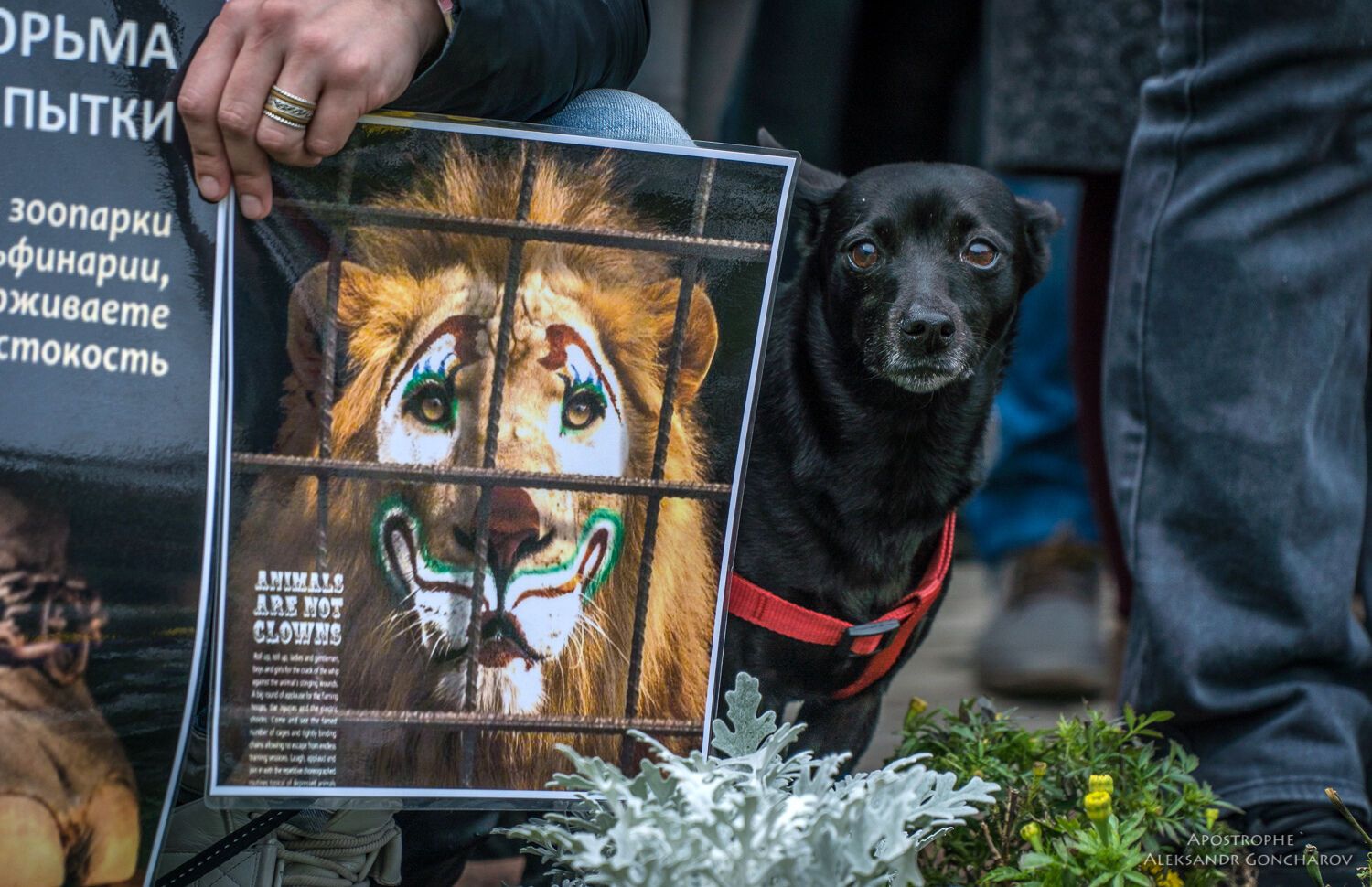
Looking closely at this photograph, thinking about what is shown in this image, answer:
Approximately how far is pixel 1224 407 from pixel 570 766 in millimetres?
1116

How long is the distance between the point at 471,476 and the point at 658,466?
18cm

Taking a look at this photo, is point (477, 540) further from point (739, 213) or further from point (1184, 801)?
point (1184, 801)

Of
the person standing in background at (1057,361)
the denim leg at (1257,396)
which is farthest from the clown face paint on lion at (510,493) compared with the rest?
the person standing in background at (1057,361)

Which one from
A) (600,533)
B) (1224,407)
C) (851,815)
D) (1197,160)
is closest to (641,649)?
(600,533)

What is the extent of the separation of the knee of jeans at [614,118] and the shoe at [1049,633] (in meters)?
2.07

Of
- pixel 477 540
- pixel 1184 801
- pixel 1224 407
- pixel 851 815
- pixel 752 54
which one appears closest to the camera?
pixel 851 815

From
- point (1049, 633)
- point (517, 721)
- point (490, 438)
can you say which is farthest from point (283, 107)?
point (1049, 633)

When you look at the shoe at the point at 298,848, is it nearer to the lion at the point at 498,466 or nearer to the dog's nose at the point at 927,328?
the lion at the point at 498,466

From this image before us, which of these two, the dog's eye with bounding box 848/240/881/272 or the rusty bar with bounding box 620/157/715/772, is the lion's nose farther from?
the dog's eye with bounding box 848/240/881/272

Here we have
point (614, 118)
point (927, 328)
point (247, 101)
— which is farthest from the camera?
point (927, 328)

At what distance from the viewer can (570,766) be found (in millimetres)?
1324

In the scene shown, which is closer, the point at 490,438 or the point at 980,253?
the point at 490,438

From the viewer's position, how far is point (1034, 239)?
5.86 ft

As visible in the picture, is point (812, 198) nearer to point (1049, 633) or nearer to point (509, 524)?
point (509, 524)
